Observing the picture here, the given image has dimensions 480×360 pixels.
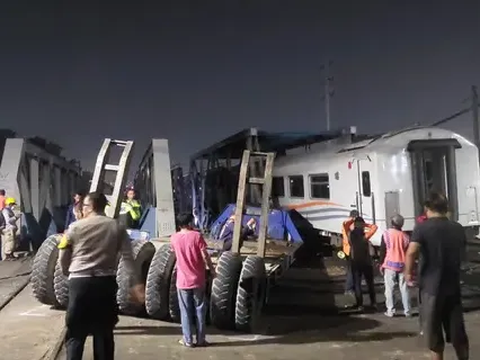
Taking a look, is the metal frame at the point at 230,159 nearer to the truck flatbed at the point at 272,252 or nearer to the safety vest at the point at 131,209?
the safety vest at the point at 131,209

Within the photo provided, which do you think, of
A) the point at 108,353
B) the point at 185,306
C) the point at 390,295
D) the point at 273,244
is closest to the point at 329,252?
the point at 273,244

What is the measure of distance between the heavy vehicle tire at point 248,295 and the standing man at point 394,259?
2.14m

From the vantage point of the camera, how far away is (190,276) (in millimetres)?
7230

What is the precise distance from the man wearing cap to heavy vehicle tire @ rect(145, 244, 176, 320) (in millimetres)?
8576

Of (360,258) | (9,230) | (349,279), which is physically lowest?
(349,279)

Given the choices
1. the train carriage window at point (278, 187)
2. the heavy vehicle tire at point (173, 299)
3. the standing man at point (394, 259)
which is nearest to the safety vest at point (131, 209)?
the heavy vehicle tire at point (173, 299)

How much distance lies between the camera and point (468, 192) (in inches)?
583

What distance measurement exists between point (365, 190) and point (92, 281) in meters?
10.5

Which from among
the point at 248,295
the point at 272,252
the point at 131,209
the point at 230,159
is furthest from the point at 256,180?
the point at 230,159

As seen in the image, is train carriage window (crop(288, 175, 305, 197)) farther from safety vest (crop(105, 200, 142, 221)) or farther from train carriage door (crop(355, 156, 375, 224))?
safety vest (crop(105, 200, 142, 221))

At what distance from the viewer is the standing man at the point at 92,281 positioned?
5113 mm

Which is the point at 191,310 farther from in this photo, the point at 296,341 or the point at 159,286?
the point at 296,341

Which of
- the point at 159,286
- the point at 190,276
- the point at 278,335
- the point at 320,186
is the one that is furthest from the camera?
the point at 320,186

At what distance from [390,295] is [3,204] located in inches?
423
